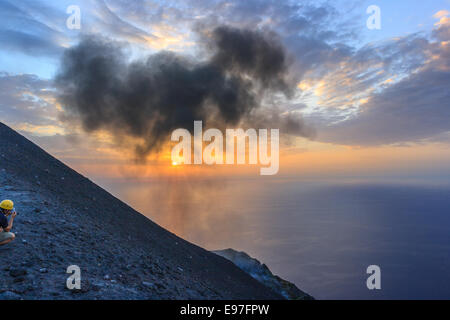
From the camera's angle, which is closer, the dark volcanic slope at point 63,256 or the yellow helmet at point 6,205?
the dark volcanic slope at point 63,256

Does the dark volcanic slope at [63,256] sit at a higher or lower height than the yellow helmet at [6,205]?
lower

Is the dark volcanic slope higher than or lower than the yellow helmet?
lower

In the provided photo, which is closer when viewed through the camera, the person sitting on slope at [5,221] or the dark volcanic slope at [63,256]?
the dark volcanic slope at [63,256]

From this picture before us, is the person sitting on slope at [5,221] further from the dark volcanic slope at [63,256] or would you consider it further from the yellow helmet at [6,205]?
the dark volcanic slope at [63,256]

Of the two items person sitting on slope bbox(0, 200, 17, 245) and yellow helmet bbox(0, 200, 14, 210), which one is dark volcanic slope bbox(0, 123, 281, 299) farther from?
yellow helmet bbox(0, 200, 14, 210)

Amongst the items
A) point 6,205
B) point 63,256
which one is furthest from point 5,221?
point 63,256

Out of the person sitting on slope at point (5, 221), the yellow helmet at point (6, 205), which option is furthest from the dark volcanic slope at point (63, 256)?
the yellow helmet at point (6, 205)

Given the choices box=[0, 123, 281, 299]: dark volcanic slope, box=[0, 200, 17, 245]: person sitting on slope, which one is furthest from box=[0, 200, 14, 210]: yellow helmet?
box=[0, 123, 281, 299]: dark volcanic slope
